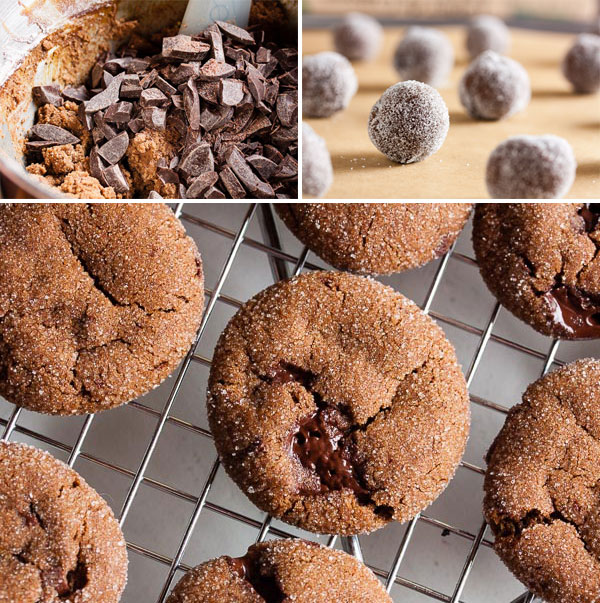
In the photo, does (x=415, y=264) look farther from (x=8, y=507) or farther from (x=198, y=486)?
(x=8, y=507)

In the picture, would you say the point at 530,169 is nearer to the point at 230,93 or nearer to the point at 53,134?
the point at 230,93

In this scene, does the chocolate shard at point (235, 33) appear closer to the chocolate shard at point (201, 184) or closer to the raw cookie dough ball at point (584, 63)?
the chocolate shard at point (201, 184)

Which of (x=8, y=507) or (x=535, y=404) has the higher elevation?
(x=535, y=404)

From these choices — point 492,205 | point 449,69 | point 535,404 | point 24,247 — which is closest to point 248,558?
point 535,404

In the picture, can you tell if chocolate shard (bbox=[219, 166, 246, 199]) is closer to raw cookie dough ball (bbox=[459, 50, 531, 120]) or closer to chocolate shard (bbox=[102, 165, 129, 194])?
chocolate shard (bbox=[102, 165, 129, 194])

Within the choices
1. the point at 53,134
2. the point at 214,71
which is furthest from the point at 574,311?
the point at 53,134

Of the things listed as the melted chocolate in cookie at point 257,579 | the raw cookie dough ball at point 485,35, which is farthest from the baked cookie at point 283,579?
the raw cookie dough ball at point 485,35
